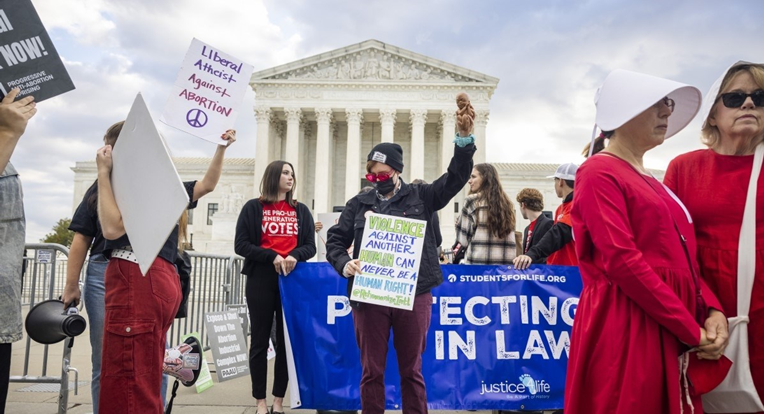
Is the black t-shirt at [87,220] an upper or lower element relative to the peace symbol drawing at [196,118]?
lower

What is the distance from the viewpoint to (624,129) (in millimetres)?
2180

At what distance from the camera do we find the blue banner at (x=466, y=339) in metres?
4.38

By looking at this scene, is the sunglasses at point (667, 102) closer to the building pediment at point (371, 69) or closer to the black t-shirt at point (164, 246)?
the black t-shirt at point (164, 246)

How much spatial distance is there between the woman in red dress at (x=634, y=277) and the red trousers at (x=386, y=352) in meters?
1.34

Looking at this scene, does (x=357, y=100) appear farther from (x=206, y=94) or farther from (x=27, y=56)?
(x=27, y=56)

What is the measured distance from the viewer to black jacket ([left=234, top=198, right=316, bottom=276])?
447 cm

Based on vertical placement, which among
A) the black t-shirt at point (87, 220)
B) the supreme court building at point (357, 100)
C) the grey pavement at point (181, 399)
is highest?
the supreme court building at point (357, 100)

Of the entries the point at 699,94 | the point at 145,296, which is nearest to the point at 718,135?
the point at 699,94

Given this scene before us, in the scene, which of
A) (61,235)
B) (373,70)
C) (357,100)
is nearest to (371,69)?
(373,70)

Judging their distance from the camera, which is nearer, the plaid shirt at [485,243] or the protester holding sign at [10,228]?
the protester holding sign at [10,228]

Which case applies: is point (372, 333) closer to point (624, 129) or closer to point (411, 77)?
point (624, 129)

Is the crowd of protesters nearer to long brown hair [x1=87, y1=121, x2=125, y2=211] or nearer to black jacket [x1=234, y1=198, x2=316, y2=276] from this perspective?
long brown hair [x1=87, y1=121, x2=125, y2=211]

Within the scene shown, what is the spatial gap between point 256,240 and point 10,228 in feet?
7.09

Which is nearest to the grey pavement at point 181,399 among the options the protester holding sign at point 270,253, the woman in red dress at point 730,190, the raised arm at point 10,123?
the protester holding sign at point 270,253
